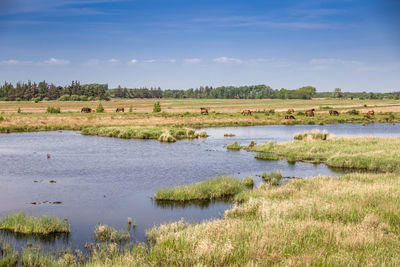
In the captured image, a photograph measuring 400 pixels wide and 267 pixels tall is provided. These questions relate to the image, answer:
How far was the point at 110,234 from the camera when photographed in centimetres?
1245

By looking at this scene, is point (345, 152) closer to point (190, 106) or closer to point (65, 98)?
point (190, 106)

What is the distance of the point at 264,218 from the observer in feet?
39.1

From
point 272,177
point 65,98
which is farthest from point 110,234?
point 65,98

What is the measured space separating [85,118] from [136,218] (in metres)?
53.1

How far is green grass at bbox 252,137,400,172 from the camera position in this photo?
24.6 meters

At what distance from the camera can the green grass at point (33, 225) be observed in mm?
12938

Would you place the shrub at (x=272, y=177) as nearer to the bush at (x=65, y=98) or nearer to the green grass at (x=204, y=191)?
the green grass at (x=204, y=191)

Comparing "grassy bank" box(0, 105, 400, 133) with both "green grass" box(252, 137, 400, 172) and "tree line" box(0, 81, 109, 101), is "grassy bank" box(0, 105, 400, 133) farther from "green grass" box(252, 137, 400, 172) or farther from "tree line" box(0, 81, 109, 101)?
"tree line" box(0, 81, 109, 101)

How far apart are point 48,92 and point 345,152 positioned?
16683 centimetres

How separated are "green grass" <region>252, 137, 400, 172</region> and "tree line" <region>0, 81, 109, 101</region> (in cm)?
14340

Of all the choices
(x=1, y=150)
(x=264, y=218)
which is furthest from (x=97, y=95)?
(x=264, y=218)

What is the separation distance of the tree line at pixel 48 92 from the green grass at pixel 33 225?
156305 millimetres

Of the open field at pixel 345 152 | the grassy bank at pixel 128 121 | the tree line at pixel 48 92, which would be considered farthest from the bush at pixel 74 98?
the open field at pixel 345 152

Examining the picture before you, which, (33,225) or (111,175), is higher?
(33,225)
